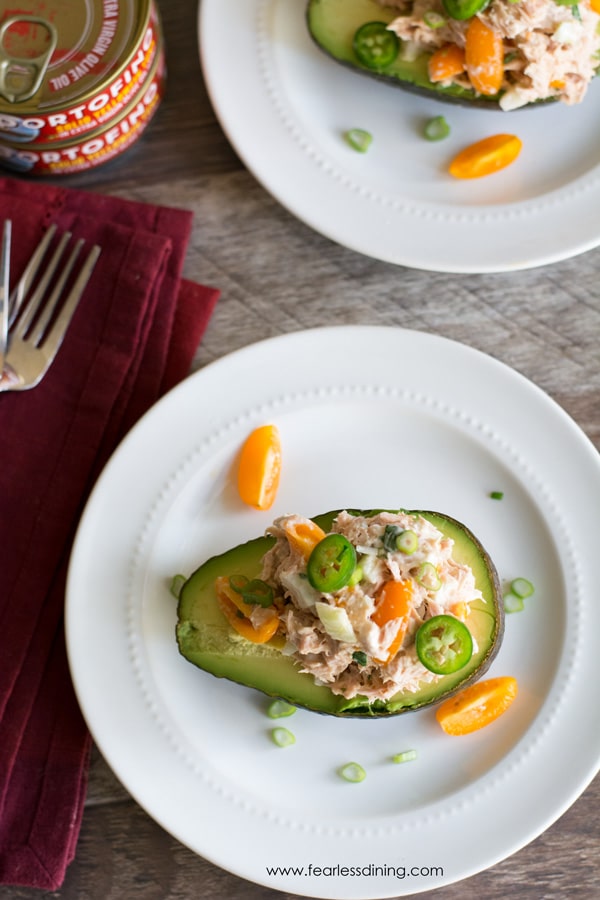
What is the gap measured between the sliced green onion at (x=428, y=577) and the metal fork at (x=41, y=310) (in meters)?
1.01

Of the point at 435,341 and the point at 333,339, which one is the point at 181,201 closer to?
the point at 333,339

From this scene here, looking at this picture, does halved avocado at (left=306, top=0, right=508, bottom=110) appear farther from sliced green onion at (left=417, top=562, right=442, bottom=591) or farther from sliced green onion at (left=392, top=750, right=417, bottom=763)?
sliced green onion at (left=392, top=750, right=417, bottom=763)

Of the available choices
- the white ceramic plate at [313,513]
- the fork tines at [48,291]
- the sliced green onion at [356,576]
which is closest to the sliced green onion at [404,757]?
the white ceramic plate at [313,513]

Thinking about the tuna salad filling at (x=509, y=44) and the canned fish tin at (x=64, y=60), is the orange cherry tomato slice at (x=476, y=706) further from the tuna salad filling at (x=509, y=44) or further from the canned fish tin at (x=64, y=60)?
the canned fish tin at (x=64, y=60)

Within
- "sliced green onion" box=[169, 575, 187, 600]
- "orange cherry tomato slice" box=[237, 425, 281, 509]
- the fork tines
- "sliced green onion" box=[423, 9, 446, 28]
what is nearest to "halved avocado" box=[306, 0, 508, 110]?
"sliced green onion" box=[423, 9, 446, 28]

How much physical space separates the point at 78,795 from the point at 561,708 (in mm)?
1097

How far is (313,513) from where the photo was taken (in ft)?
7.29

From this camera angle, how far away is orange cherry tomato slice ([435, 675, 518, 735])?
2.09m

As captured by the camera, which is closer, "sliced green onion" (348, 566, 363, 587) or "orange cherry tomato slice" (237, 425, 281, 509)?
"sliced green onion" (348, 566, 363, 587)

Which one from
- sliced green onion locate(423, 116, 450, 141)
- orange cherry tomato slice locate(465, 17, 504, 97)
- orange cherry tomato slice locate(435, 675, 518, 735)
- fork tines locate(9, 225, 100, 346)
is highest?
orange cherry tomato slice locate(465, 17, 504, 97)

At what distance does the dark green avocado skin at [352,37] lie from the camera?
88.0 inches

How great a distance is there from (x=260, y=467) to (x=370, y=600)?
470 mm

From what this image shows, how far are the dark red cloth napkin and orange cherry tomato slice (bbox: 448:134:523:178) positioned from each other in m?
0.68

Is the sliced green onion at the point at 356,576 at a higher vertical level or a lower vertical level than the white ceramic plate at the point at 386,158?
lower
